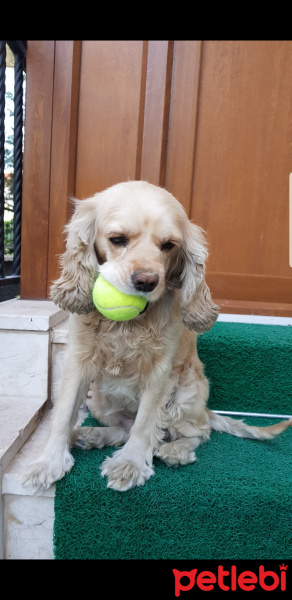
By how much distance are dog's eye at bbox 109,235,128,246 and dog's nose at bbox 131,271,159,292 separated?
159mm

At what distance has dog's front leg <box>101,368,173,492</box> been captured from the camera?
1.37 m

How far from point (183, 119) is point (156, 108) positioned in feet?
0.66

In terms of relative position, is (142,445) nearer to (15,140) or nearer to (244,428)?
(244,428)

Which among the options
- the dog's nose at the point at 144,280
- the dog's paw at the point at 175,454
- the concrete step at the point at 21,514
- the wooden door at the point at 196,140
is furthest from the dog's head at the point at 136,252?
the wooden door at the point at 196,140

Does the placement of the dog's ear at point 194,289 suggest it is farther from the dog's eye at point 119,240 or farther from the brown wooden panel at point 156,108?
the brown wooden panel at point 156,108

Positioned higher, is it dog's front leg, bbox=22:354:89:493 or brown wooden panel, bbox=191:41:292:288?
brown wooden panel, bbox=191:41:292:288

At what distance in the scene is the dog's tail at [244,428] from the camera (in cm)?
172

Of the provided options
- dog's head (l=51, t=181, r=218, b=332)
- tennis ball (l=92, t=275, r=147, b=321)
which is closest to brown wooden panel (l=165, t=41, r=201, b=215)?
dog's head (l=51, t=181, r=218, b=332)

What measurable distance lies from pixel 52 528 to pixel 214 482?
0.56 metres

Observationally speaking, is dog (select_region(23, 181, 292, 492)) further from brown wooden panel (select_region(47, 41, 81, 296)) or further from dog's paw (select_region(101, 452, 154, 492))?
brown wooden panel (select_region(47, 41, 81, 296))

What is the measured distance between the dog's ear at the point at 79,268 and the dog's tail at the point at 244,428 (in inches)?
31.6

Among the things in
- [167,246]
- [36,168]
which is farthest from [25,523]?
[36,168]
